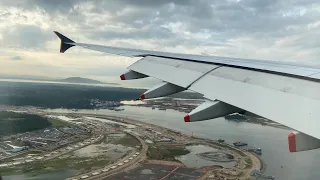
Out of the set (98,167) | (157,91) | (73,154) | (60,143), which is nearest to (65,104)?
(60,143)

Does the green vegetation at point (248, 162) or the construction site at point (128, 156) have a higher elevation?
the construction site at point (128, 156)

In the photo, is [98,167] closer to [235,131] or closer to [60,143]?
[60,143]

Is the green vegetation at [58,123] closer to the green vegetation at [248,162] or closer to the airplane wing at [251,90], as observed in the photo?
the green vegetation at [248,162]

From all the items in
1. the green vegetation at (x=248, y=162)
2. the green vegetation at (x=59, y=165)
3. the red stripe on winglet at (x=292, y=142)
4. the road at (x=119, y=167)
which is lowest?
the green vegetation at (x=248, y=162)

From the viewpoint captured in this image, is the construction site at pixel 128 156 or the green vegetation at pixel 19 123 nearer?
the construction site at pixel 128 156

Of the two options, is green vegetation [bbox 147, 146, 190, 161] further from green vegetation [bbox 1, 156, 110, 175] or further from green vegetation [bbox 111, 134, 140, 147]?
green vegetation [bbox 1, 156, 110, 175]

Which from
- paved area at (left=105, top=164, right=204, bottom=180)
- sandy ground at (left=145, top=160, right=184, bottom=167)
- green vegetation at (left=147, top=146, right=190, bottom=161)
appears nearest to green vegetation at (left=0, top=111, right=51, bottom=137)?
green vegetation at (left=147, top=146, right=190, bottom=161)

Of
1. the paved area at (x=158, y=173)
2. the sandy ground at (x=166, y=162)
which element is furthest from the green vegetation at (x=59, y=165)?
the sandy ground at (x=166, y=162)
